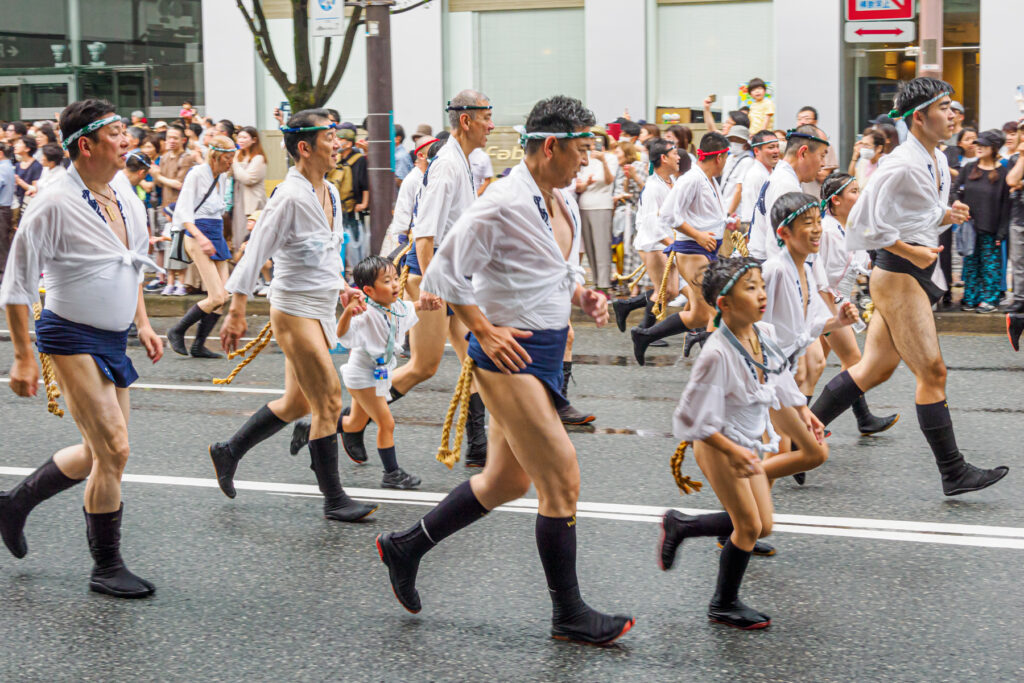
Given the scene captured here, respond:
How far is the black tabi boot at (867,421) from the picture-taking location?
7.69 metres

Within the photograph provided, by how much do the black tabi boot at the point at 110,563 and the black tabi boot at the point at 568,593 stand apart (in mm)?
1636

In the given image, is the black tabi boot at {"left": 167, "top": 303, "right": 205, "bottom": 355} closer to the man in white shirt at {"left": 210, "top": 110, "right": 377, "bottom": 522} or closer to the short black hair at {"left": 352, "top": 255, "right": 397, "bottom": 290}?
the short black hair at {"left": 352, "top": 255, "right": 397, "bottom": 290}

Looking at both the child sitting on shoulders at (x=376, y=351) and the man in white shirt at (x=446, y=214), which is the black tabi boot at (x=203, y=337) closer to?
the man in white shirt at (x=446, y=214)

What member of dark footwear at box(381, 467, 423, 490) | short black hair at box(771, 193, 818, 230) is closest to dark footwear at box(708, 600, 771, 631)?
short black hair at box(771, 193, 818, 230)

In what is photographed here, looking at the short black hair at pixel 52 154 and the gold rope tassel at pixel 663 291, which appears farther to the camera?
the short black hair at pixel 52 154

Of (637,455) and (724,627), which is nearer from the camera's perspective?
(724,627)

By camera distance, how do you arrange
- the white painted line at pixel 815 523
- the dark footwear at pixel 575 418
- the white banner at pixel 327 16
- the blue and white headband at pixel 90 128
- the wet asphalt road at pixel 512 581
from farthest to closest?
the white banner at pixel 327 16 < the dark footwear at pixel 575 418 < the white painted line at pixel 815 523 < the blue and white headband at pixel 90 128 < the wet asphalt road at pixel 512 581

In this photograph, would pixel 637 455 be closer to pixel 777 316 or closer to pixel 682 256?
pixel 777 316

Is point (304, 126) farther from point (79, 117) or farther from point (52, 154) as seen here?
point (52, 154)

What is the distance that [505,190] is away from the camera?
4.49 meters

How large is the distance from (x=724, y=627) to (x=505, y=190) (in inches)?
67.3

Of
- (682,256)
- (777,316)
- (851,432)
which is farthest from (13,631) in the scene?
(682,256)

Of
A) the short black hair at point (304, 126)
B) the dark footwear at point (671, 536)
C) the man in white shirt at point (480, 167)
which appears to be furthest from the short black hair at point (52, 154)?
the dark footwear at point (671, 536)

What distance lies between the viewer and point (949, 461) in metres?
6.25
